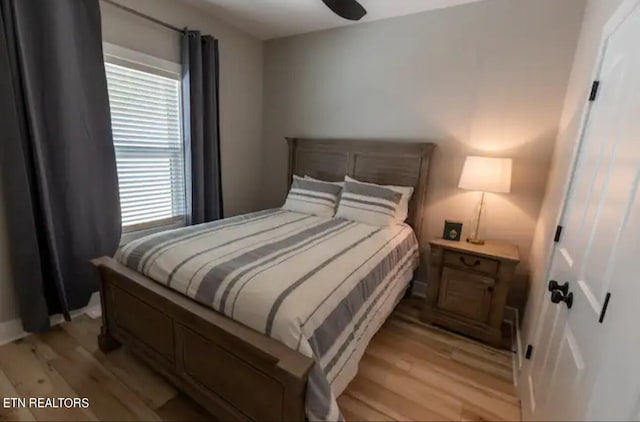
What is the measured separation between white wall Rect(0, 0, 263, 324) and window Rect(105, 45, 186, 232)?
158mm

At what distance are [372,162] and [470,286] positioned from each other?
1382mm

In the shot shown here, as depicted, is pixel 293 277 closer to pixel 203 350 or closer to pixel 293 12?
pixel 203 350

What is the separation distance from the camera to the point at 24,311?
1.95 meters

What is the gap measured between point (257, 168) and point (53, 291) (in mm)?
2221

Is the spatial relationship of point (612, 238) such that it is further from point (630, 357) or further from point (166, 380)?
point (166, 380)

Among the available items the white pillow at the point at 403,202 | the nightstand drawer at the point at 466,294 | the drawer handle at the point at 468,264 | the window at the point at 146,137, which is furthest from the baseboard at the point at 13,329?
the drawer handle at the point at 468,264

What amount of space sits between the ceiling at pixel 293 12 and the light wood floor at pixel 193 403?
2678 millimetres

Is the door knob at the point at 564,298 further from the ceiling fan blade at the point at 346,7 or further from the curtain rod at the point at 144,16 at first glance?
the curtain rod at the point at 144,16

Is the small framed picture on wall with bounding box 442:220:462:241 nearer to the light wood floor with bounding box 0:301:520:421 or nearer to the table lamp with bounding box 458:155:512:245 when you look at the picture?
the table lamp with bounding box 458:155:512:245

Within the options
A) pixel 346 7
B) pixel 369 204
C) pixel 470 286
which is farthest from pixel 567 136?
pixel 346 7

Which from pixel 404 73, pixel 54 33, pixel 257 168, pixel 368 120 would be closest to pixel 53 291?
pixel 54 33

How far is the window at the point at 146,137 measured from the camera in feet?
7.63

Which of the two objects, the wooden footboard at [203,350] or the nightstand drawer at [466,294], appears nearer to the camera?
the wooden footboard at [203,350]

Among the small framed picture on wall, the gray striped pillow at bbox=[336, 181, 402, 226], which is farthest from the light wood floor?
the gray striped pillow at bbox=[336, 181, 402, 226]
